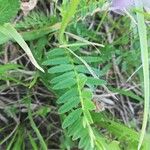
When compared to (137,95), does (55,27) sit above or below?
above

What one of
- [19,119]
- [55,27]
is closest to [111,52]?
[55,27]

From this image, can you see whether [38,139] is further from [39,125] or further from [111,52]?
[111,52]

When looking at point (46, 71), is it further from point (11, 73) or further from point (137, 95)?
point (137, 95)

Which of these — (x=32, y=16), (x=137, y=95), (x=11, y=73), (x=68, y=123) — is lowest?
(x=137, y=95)

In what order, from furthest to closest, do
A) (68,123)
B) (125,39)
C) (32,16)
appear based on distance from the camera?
(125,39)
(32,16)
(68,123)

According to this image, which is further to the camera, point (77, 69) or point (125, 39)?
point (125, 39)

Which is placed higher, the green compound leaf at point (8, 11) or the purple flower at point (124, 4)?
the green compound leaf at point (8, 11)

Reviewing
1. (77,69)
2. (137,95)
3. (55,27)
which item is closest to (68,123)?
(77,69)

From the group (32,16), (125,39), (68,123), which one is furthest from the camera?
(125,39)

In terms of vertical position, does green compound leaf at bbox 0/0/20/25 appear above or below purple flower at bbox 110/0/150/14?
above
